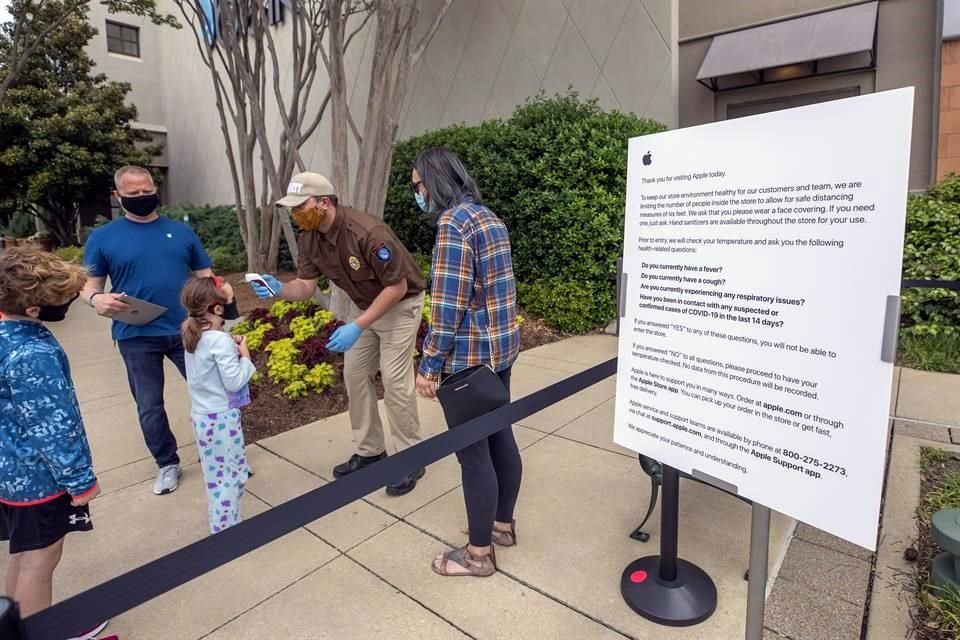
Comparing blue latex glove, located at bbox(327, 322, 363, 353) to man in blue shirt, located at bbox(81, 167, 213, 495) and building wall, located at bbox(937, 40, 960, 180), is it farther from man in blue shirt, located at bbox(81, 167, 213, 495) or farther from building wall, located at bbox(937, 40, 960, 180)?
building wall, located at bbox(937, 40, 960, 180)

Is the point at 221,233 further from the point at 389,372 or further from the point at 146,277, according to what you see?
the point at 389,372

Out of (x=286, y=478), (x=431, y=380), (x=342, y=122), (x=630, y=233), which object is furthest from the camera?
(x=342, y=122)

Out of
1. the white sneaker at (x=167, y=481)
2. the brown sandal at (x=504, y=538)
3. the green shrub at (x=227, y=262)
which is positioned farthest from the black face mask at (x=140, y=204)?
the green shrub at (x=227, y=262)

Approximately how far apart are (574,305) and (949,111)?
639cm

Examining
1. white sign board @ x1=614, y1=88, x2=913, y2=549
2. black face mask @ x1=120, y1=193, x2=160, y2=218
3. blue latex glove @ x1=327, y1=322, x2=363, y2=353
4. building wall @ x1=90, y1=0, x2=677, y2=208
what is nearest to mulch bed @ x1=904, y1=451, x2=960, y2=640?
white sign board @ x1=614, y1=88, x2=913, y2=549

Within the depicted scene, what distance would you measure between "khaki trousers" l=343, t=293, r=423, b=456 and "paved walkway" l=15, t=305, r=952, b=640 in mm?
412

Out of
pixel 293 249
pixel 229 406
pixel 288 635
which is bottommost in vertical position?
pixel 288 635

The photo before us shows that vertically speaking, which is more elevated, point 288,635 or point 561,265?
point 561,265

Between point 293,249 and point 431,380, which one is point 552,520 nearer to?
point 431,380

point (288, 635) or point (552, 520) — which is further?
point (552, 520)

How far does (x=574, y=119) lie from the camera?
7.95 m

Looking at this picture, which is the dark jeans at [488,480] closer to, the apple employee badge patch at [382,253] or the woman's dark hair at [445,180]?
the woman's dark hair at [445,180]

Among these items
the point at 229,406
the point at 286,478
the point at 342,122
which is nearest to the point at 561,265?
the point at 342,122

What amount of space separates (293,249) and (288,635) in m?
5.99
